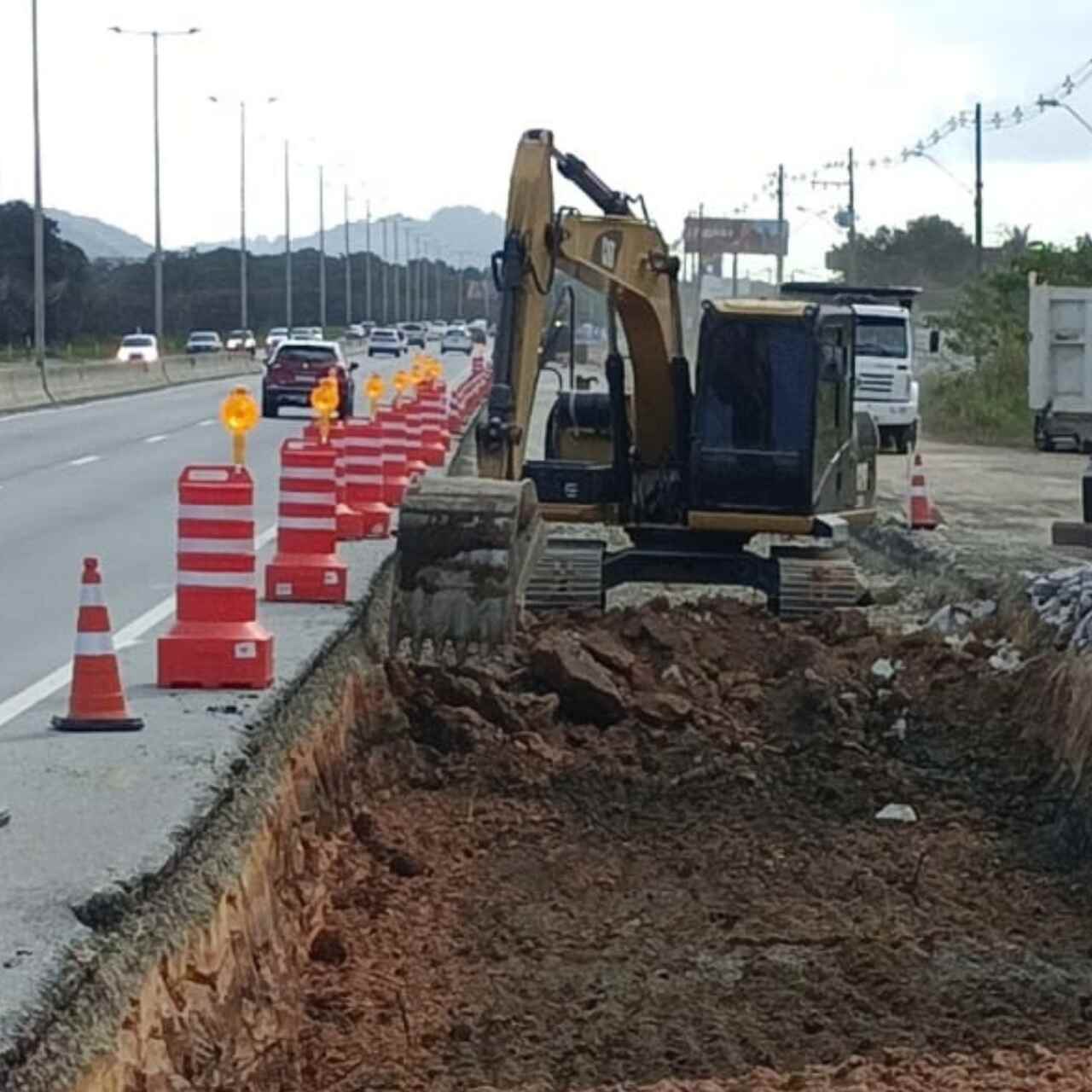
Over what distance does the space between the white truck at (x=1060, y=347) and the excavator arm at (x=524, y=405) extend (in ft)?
42.2

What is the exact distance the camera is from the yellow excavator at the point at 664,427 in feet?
47.5

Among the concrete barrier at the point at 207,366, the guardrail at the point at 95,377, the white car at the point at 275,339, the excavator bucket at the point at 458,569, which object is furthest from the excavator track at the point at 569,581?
the concrete barrier at the point at 207,366

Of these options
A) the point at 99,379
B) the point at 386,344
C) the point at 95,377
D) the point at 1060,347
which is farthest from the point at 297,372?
the point at 386,344

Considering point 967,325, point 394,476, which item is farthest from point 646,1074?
point 967,325

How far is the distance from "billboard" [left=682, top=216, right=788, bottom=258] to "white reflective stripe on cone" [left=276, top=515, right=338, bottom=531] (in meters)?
96.8

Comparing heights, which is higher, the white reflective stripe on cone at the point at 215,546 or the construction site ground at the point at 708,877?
the white reflective stripe on cone at the point at 215,546

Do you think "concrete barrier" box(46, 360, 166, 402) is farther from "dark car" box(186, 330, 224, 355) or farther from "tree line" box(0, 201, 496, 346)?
"dark car" box(186, 330, 224, 355)

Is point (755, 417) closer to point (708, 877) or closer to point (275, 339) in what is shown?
point (708, 877)

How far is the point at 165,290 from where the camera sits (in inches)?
5389

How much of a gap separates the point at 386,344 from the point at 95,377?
40.5m

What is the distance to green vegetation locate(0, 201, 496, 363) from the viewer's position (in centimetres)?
9350

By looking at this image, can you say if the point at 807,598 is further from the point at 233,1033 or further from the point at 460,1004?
the point at 233,1033

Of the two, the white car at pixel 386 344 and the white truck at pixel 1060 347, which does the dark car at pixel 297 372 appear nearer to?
the white truck at pixel 1060 347

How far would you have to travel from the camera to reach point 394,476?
22094mm
